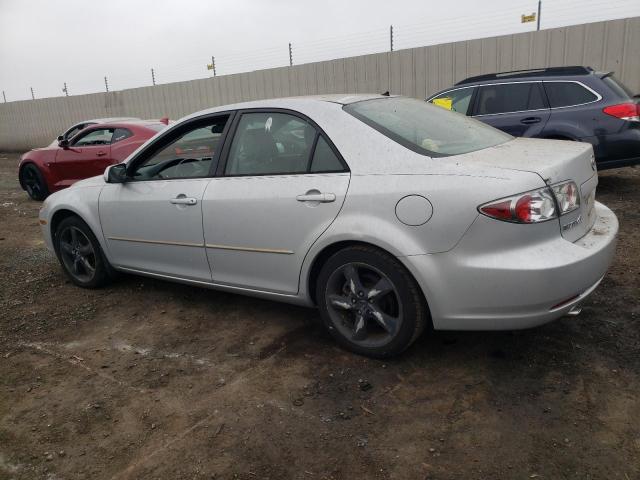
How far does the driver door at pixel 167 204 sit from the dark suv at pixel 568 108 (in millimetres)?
4072

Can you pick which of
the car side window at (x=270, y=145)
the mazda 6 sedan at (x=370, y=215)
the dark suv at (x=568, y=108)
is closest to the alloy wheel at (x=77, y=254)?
the mazda 6 sedan at (x=370, y=215)

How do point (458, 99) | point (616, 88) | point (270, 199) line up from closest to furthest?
point (270, 199), point (616, 88), point (458, 99)

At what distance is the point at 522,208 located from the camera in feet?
8.36

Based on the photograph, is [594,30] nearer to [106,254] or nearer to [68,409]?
[106,254]

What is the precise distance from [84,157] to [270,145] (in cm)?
618

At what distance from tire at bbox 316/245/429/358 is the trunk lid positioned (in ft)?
2.40

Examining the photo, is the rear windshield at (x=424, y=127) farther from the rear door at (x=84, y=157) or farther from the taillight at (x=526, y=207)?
the rear door at (x=84, y=157)

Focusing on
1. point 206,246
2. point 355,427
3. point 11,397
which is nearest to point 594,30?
point 206,246

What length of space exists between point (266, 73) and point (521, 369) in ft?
47.4

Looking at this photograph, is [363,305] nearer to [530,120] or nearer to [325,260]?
[325,260]

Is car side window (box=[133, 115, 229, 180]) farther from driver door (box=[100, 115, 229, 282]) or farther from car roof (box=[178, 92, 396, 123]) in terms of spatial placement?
car roof (box=[178, 92, 396, 123])

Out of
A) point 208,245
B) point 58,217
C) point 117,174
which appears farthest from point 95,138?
point 208,245

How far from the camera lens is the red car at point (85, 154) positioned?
830 centimetres

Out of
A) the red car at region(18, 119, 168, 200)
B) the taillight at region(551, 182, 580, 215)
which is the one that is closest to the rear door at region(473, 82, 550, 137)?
the taillight at region(551, 182, 580, 215)
